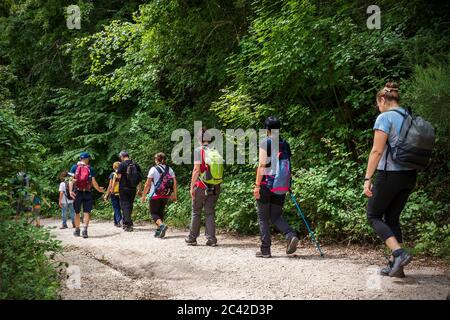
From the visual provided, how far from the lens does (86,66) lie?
18922 millimetres

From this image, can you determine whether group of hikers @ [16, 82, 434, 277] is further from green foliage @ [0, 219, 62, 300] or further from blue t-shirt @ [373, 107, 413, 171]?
green foliage @ [0, 219, 62, 300]

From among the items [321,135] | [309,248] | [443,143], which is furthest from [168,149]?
[443,143]

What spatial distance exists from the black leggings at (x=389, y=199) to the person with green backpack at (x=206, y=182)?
12.4ft

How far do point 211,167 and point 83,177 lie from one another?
358cm

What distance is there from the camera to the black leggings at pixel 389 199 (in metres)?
5.42

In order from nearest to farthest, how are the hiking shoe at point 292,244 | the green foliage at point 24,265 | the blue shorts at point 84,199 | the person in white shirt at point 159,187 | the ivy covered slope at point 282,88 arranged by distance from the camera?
the green foliage at point 24,265, the hiking shoe at point 292,244, the ivy covered slope at point 282,88, the person in white shirt at point 159,187, the blue shorts at point 84,199

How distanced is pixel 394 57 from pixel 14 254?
23.2 ft

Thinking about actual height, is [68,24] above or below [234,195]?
above

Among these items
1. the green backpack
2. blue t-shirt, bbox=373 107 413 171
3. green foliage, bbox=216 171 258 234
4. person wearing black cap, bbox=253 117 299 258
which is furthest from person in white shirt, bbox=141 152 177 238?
blue t-shirt, bbox=373 107 413 171

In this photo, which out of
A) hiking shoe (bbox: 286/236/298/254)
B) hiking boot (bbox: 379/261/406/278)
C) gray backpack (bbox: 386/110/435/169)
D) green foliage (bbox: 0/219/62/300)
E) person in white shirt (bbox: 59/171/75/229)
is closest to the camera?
green foliage (bbox: 0/219/62/300)

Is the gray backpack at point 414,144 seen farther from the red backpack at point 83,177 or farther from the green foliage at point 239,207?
the red backpack at point 83,177

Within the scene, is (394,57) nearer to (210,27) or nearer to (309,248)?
(309,248)

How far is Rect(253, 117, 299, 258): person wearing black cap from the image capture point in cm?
731

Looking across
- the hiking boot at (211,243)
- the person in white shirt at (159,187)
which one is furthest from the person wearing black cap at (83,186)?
the hiking boot at (211,243)
